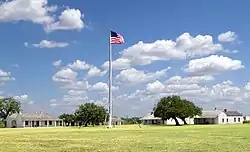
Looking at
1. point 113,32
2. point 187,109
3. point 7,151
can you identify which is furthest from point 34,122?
point 7,151

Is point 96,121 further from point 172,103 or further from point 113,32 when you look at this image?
point 113,32

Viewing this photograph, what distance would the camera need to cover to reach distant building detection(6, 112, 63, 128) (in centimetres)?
15550

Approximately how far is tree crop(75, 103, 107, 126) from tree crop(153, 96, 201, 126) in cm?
1999

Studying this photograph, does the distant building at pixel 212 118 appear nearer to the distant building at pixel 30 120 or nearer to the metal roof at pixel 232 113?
the metal roof at pixel 232 113

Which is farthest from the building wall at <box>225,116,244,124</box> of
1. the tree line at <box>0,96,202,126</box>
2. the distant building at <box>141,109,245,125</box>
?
the tree line at <box>0,96,202,126</box>

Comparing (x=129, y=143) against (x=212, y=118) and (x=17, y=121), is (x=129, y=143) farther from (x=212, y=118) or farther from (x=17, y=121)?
(x=212, y=118)

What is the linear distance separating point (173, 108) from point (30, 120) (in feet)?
192

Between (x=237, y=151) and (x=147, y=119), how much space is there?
165038 mm

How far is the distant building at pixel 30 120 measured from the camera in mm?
155500

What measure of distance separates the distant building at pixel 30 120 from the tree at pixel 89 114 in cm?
2498

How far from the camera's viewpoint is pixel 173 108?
12456 cm

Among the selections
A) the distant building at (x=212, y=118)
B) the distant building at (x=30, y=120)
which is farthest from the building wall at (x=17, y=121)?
the distant building at (x=212, y=118)

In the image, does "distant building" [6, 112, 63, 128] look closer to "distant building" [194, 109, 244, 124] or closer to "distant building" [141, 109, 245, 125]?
"distant building" [141, 109, 245, 125]

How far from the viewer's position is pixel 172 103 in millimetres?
126250
